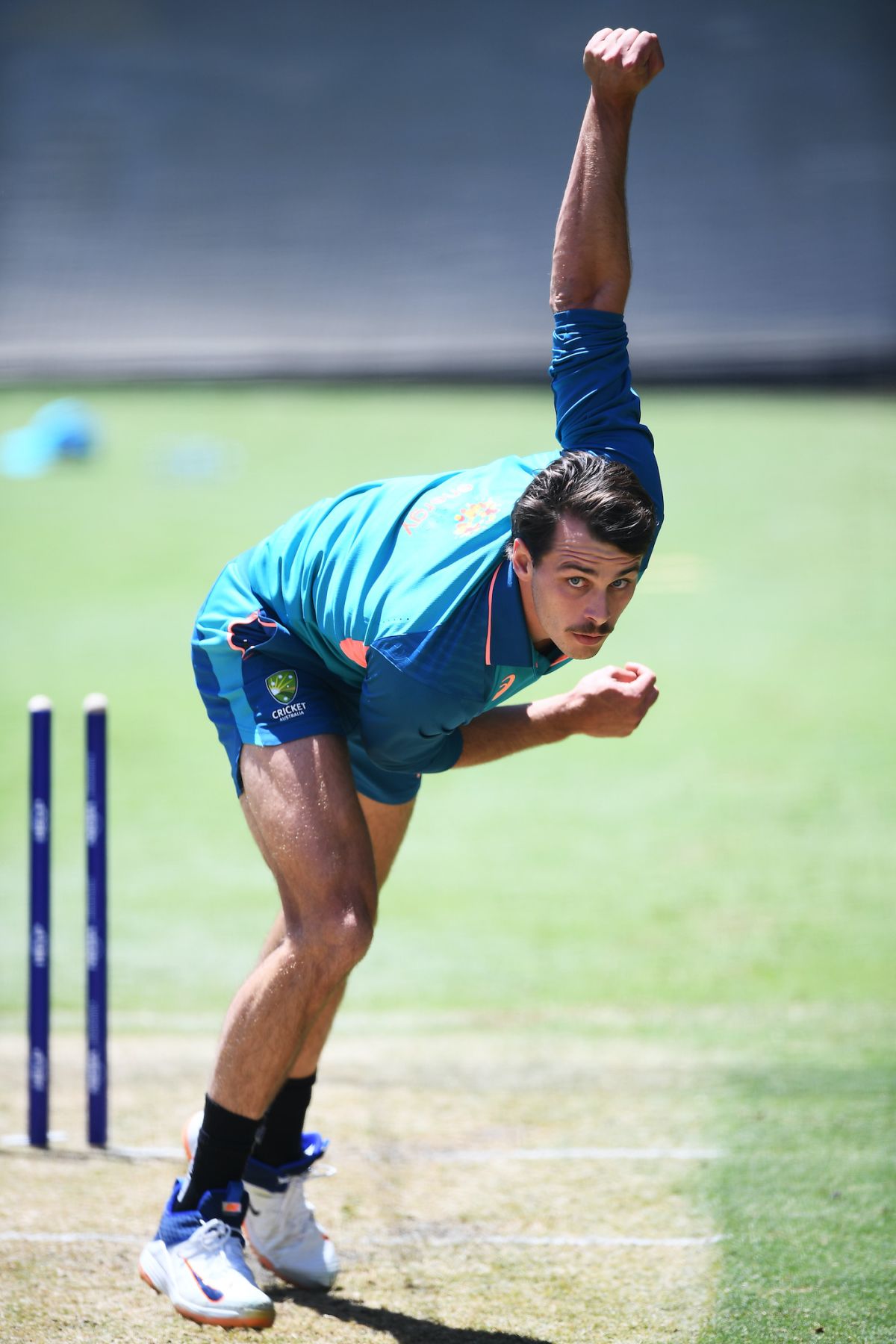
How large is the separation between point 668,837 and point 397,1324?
10.7 feet

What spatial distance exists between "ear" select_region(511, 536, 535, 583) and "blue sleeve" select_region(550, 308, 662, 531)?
0.65 feet

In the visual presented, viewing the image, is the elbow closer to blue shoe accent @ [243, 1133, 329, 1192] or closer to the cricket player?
the cricket player

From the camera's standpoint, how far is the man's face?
93.6 inches

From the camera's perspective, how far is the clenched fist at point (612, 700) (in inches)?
107

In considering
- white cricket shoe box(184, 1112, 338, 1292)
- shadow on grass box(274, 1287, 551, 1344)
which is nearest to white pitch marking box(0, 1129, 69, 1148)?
white cricket shoe box(184, 1112, 338, 1292)

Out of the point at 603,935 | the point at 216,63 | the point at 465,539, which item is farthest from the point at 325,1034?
the point at 216,63

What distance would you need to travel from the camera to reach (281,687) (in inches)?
105

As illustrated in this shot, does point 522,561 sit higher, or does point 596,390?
point 596,390

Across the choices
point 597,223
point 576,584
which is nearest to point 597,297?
point 597,223

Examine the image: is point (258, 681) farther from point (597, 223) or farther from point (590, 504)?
point (597, 223)

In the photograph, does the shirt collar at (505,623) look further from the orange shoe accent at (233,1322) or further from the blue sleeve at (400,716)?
the orange shoe accent at (233,1322)

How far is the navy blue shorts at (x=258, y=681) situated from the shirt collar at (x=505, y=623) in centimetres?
37

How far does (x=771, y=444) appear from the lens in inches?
472

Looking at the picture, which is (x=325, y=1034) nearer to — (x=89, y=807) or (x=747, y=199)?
(x=89, y=807)
